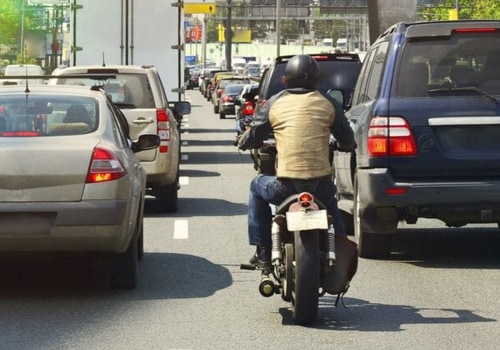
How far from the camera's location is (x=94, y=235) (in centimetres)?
955

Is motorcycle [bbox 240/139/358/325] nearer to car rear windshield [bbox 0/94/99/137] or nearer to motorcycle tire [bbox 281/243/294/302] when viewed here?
motorcycle tire [bbox 281/243/294/302]

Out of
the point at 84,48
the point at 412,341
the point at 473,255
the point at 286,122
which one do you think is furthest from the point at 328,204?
the point at 84,48

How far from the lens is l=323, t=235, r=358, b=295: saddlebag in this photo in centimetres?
877

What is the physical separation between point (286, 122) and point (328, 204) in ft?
1.99

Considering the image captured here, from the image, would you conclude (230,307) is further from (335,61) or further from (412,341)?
(335,61)

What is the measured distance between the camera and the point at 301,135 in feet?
29.0

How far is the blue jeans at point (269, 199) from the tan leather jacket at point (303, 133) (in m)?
0.07

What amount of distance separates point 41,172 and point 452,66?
3751mm

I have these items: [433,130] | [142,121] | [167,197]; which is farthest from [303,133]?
[142,121]

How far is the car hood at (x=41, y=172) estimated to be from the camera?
9.52 metres

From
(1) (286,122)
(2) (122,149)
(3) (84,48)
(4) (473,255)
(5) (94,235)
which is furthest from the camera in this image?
(3) (84,48)

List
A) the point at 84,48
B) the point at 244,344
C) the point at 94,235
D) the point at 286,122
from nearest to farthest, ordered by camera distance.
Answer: the point at 244,344 < the point at 286,122 < the point at 94,235 < the point at 84,48

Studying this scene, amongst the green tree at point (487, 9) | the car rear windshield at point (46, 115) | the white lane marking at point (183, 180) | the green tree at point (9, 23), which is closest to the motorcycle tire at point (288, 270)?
the car rear windshield at point (46, 115)

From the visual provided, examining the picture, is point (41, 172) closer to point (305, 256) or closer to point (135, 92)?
point (305, 256)
